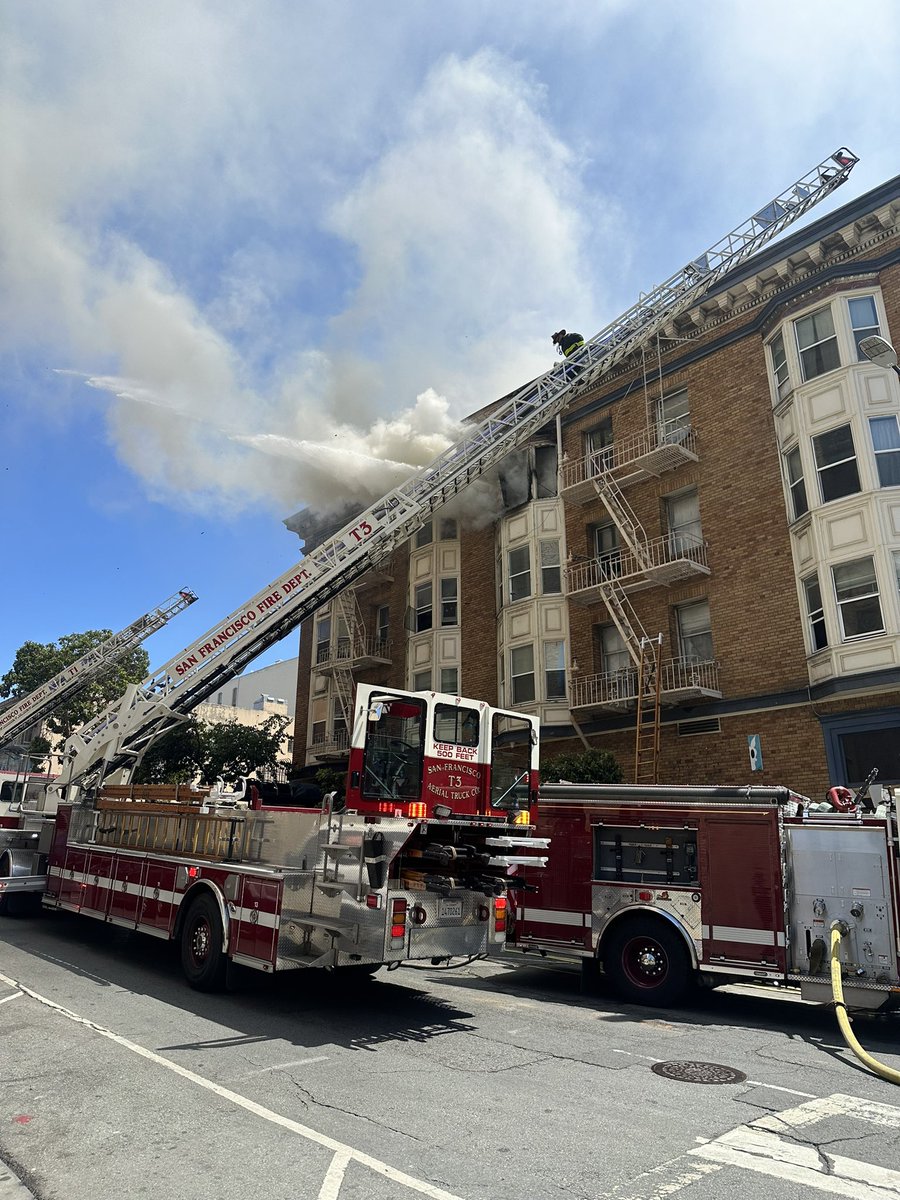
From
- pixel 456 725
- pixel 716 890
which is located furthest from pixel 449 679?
pixel 716 890

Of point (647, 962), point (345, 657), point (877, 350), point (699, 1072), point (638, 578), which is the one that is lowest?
point (699, 1072)

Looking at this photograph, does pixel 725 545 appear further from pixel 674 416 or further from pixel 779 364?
pixel 779 364

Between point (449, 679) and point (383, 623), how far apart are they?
15.2 ft

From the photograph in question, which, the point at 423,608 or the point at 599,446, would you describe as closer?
the point at 599,446

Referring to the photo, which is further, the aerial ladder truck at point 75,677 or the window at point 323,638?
the window at point 323,638

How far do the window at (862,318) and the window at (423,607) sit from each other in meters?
14.1

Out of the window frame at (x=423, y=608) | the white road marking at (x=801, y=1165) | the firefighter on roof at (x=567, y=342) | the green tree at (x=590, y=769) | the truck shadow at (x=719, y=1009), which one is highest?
the firefighter on roof at (x=567, y=342)

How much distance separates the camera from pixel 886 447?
656 inches

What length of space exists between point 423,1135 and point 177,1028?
11.2 feet

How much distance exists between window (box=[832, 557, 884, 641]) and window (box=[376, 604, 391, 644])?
1537 cm

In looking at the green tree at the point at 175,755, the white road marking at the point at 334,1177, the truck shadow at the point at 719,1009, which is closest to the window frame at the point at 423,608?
the green tree at the point at 175,755

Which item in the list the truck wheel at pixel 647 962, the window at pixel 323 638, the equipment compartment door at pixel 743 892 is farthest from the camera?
the window at pixel 323 638

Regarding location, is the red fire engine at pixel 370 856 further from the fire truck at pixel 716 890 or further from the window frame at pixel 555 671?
the window frame at pixel 555 671

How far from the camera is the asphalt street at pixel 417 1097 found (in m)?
4.35
